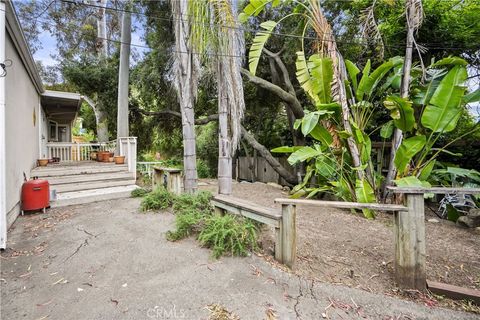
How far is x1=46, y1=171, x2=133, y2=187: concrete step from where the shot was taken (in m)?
6.14

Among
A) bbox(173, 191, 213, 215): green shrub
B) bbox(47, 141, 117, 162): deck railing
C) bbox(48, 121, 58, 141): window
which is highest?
bbox(48, 121, 58, 141): window

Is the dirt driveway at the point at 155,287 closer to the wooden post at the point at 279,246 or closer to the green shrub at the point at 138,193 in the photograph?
the wooden post at the point at 279,246

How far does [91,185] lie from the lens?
261 inches

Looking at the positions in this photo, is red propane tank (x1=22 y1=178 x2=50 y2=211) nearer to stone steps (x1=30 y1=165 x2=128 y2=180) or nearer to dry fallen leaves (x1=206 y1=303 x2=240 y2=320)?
stone steps (x1=30 y1=165 x2=128 y2=180)

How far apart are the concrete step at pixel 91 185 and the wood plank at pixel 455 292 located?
24.1 ft

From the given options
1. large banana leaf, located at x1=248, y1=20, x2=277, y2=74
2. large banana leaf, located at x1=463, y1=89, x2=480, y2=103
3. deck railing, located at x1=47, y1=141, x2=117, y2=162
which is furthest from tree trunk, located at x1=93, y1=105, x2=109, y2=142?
large banana leaf, located at x1=463, y1=89, x2=480, y2=103

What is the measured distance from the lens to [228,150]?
4.39 metres

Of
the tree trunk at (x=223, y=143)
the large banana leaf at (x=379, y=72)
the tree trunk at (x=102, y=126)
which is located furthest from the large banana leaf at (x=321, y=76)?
the tree trunk at (x=102, y=126)

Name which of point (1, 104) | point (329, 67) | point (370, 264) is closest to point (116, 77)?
point (1, 104)

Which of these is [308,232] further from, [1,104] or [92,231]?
[1,104]

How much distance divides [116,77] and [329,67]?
8.77 metres

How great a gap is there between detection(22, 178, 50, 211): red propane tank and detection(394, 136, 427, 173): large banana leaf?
7.33 metres

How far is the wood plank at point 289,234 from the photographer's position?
2826 mm

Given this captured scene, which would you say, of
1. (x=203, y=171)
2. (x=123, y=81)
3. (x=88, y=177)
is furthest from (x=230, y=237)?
(x=203, y=171)
